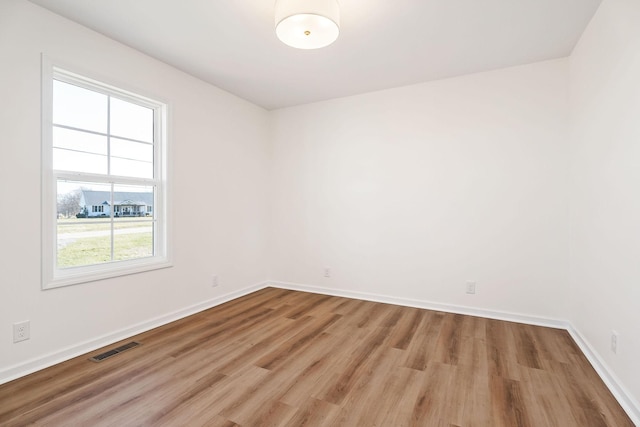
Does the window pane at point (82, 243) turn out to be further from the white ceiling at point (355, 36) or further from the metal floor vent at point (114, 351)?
the white ceiling at point (355, 36)

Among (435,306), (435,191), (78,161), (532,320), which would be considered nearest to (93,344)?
(78,161)

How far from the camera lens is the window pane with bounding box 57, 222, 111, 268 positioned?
2455 millimetres

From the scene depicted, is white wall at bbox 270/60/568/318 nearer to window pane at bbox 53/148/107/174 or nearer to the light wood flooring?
the light wood flooring

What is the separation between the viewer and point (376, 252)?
13.0ft

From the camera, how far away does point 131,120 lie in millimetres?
2963

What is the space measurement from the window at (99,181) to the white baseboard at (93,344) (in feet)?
1.73

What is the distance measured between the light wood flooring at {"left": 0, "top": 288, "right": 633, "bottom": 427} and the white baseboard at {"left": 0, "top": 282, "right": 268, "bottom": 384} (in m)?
0.07

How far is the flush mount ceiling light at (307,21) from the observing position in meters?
1.86

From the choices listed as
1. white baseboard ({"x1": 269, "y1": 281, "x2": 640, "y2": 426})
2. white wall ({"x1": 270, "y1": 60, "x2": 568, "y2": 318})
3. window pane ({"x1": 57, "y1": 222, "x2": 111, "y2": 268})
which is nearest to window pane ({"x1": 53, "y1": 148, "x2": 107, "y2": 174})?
window pane ({"x1": 57, "y1": 222, "x2": 111, "y2": 268})

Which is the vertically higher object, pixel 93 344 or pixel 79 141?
pixel 79 141

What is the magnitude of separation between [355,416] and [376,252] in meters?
2.37

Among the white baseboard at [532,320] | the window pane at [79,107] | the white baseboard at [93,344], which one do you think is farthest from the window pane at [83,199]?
the white baseboard at [532,320]

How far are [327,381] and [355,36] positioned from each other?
2791 millimetres

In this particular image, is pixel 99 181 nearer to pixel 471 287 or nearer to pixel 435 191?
pixel 435 191
